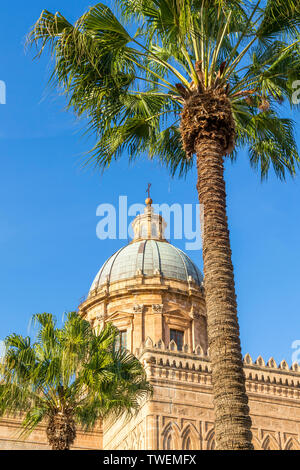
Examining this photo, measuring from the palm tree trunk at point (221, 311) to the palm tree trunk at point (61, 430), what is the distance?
551 cm

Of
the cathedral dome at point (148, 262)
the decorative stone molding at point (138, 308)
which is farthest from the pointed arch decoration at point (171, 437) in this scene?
the cathedral dome at point (148, 262)

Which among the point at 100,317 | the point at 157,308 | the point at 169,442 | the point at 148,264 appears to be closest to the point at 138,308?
the point at 157,308

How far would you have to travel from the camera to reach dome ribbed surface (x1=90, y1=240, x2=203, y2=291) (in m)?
32.0

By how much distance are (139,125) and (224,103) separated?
2501 mm

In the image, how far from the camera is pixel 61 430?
13.0m

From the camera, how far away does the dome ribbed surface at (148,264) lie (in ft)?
105

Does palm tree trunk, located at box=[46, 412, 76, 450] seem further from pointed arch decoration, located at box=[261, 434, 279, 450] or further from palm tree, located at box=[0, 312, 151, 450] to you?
pointed arch decoration, located at box=[261, 434, 279, 450]

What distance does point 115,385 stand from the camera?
13672 millimetres

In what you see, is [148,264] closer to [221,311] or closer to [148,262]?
[148,262]

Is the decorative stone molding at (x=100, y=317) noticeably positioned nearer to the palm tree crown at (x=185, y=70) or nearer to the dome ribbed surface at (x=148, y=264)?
the dome ribbed surface at (x=148, y=264)

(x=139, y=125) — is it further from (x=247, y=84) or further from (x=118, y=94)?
(x=247, y=84)

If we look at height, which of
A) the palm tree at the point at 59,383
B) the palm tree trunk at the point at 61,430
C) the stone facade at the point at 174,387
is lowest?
the palm tree trunk at the point at 61,430

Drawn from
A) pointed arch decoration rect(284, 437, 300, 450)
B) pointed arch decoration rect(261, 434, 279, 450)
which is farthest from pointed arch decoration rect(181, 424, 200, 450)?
pointed arch decoration rect(284, 437, 300, 450)
